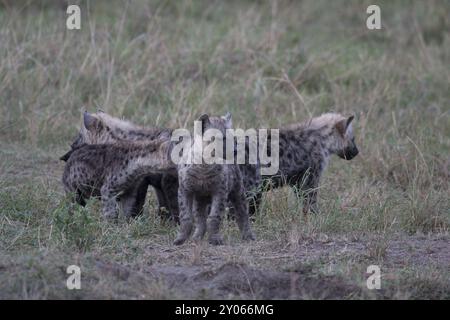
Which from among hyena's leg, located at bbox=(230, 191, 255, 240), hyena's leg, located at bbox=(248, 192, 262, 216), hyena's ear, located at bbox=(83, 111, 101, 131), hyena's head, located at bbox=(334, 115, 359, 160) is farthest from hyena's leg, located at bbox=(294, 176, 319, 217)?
hyena's ear, located at bbox=(83, 111, 101, 131)

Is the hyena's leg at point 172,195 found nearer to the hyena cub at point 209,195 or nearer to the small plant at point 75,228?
the hyena cub at point 209,195

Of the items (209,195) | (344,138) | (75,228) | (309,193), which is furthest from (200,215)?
(344,138)

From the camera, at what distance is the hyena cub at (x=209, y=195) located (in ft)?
21.2

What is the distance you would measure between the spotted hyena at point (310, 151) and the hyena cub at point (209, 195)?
0.55 metres

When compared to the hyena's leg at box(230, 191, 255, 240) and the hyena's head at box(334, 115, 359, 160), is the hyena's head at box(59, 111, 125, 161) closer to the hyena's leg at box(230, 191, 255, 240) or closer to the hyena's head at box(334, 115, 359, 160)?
the hyena's leg at box(230, 191, 255, 240)

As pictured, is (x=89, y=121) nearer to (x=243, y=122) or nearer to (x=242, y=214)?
(x=243, y=122)

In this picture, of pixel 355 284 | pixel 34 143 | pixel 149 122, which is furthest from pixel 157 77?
pixel 355 284

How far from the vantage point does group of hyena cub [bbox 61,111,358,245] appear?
6539mm

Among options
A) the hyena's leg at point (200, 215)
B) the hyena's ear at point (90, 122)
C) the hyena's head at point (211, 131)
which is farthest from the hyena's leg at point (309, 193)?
the hyena's ear at point (90, 122)

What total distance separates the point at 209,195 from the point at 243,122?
101 inches

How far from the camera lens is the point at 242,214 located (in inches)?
265

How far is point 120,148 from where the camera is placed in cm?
729

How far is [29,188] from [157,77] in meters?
2.78

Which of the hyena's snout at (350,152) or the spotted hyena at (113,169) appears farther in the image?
the hyena's snout at (350,152)
